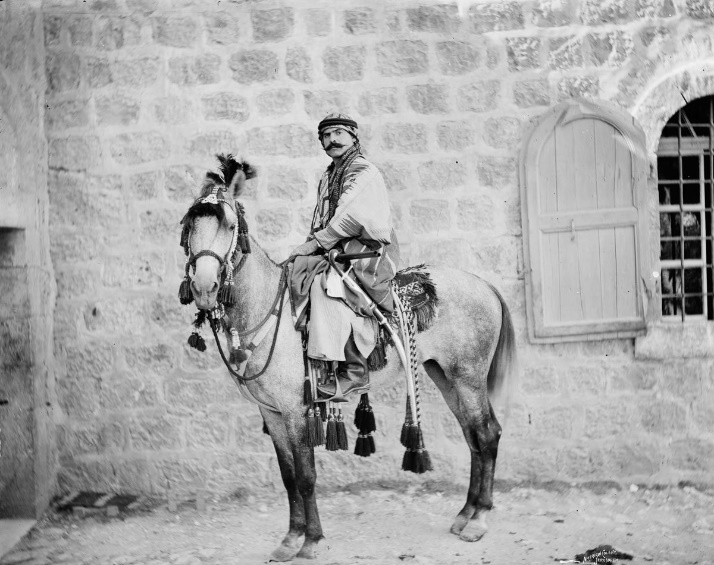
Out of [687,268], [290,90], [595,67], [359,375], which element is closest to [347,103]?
[290,90]

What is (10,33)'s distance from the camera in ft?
16.3

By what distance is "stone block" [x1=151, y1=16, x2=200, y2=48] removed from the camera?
5.32 meters

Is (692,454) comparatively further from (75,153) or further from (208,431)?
(75,153)

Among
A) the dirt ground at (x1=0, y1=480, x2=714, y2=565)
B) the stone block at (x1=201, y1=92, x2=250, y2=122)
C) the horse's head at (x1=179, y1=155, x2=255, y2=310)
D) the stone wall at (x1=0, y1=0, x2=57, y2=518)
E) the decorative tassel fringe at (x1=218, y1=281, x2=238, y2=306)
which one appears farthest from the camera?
the stone block at (x1=201, y1=92, x2=250, y2=122)

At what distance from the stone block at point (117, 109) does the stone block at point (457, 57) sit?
2231 millimetres

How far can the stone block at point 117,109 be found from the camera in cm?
535

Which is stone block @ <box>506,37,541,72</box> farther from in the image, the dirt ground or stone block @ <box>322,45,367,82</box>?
the dirt ground

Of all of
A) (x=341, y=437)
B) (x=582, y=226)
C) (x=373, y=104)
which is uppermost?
(x=373, y=104)

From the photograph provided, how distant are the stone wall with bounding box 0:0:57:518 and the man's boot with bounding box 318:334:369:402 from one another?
230cm

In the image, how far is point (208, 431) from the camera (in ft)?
17.6

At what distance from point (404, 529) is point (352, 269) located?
1.78 meters

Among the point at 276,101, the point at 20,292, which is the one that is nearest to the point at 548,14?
the point at 276,101

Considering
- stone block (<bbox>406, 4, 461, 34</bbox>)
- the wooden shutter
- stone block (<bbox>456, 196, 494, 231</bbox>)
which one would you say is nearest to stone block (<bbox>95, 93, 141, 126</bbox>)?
stone block (<bbox>406, 4, 461, 34</bbox>)

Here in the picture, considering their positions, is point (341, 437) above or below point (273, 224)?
below
